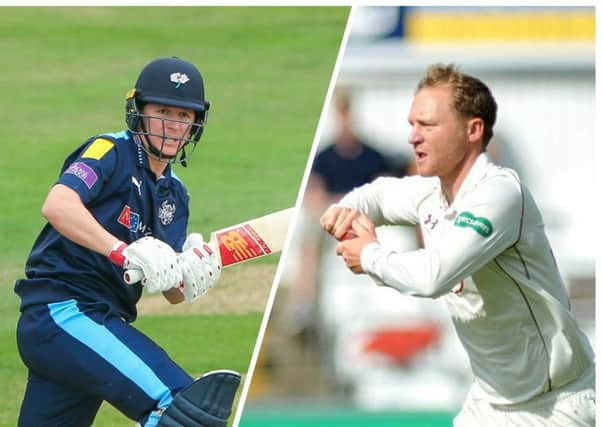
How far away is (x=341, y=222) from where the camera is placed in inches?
192

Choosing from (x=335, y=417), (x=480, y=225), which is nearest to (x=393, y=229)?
(x=335, y=417)

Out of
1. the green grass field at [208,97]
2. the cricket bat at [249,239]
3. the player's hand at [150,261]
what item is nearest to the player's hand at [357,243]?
the player's hand at [150,261]

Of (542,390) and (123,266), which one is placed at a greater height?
(123,266)

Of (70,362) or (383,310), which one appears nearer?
(70,362)

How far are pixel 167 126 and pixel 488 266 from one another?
4.46ft

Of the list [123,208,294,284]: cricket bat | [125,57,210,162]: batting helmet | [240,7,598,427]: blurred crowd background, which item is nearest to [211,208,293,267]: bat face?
[123,208,294,284]: cricket bat

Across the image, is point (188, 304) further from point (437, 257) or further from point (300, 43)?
point (300, 43)

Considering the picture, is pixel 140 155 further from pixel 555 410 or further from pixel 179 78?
pixel 555 410

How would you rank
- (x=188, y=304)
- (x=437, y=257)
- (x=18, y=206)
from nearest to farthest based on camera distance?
(x=437, y=257) → (x=188, y=304) → (x=18, y=206)

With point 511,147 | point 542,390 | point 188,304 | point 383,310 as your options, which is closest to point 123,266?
point 542,390

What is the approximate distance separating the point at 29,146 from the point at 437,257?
26.2 feet

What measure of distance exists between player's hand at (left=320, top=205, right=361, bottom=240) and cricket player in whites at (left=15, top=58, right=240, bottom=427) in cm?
59

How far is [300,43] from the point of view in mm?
14820

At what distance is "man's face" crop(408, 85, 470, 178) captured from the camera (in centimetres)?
479
